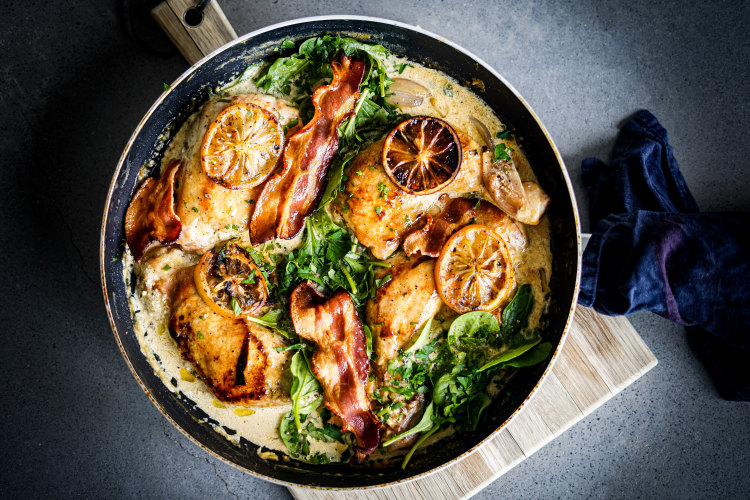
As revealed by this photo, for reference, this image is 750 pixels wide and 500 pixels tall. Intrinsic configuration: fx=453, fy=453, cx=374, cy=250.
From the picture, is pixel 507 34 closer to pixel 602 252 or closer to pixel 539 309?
pixel 602 252

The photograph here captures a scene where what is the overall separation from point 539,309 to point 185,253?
2.16 m

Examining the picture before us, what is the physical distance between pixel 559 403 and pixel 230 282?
6.90 ft

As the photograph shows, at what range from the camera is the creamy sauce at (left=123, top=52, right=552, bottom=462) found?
2.73 meters

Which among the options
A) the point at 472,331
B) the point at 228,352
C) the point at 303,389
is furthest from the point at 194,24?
the point at 472,331

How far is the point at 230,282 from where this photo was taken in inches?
99.5

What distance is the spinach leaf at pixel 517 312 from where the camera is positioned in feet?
8.67

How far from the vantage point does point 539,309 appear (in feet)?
9.00

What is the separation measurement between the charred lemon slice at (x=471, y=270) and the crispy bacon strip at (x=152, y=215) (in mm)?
1516

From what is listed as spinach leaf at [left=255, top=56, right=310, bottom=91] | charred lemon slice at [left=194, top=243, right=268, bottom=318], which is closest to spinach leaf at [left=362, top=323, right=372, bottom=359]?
charred lemon slice at [left=194, top=243, right=268, bottom=318]

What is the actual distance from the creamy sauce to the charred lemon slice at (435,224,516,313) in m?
0.28

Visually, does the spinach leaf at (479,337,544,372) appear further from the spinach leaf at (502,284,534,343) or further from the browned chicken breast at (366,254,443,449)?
the browned chicken breast at (366,254,443,449)

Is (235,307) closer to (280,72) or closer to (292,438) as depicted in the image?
(292,438)

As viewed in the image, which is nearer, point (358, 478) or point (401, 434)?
point (401, 434)

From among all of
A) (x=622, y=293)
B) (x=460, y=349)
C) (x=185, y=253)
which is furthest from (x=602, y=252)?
(x=185, y=253)
